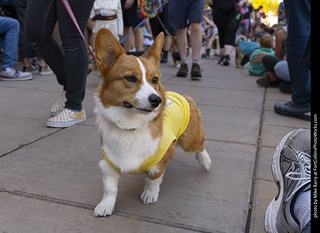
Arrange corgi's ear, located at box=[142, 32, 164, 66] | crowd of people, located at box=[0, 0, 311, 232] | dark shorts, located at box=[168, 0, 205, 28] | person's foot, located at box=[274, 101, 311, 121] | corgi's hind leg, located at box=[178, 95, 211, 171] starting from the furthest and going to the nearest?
dark shorts, located at box=[168, 0, 205, 28] < person's foot, located at box=[274, 101, 311, 121] < crowd of people, located at box=[0, 0, 311, 232] < corgi's hind leg, located at box=[178, 95, 211, 171] < corgi's ear, located at box=[142, 32, 164, 66]

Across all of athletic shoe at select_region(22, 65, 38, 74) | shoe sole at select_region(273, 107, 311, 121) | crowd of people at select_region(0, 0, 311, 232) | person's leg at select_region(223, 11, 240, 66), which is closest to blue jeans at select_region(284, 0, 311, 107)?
crowd of people at select_region(0, 0, 311, 232)

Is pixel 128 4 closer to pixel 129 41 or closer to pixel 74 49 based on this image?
pixel 129 41

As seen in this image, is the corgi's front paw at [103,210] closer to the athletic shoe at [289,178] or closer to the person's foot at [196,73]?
the athletic shoe at [289,178]

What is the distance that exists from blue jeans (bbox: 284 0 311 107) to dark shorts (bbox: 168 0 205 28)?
9.00ft

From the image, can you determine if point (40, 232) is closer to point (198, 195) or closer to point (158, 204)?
point (158, 204)

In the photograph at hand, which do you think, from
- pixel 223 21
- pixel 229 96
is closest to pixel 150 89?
pixel 229 96

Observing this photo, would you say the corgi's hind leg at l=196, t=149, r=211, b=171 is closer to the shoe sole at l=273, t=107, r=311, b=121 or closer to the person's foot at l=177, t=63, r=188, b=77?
the shoe sole at l=273, t=107, r=311, b=121

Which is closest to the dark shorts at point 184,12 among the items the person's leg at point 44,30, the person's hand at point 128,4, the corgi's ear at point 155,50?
the person's hand at point 128,4

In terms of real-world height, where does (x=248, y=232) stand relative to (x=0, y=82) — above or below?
above

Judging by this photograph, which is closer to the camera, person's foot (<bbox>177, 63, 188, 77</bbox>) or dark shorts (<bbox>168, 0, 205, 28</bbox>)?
dark shorts (<bbox>168, 0, 205, 28</bbox>)

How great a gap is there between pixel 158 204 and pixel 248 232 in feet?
2.02

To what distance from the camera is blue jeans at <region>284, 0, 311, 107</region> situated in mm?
3963

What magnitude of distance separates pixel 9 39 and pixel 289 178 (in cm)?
594

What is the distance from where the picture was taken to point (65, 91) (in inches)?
161
